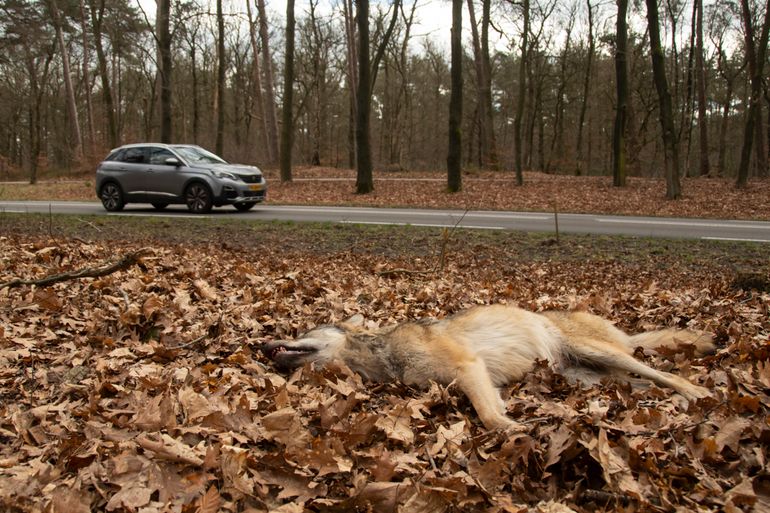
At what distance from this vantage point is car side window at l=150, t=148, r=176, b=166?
1723 cm

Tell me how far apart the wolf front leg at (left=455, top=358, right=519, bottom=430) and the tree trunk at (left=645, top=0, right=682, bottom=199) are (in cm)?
1817

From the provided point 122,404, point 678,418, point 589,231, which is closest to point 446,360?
point 678,418

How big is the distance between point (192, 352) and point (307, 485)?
2276 millimetres

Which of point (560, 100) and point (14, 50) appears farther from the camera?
point (560, 100)

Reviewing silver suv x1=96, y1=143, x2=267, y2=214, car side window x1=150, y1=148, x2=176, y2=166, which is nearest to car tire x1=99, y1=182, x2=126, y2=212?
silver suv x1=96, y1=143, x2=267, y2=214

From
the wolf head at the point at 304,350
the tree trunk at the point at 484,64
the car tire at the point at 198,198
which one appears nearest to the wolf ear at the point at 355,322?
the wolf head at the point at 304,350

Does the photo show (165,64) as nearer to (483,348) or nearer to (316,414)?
(483,348)

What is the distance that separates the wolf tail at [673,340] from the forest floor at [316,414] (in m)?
0.13

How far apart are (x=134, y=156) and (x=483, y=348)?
16574 mm

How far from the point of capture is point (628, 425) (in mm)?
3189

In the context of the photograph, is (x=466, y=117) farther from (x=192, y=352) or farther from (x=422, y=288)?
(x=192, y=352)

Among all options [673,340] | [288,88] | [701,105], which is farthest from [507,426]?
[701,105]

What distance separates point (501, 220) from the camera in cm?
1530

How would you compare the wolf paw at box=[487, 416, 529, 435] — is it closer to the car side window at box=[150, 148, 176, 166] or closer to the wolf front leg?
the wolf front leg
